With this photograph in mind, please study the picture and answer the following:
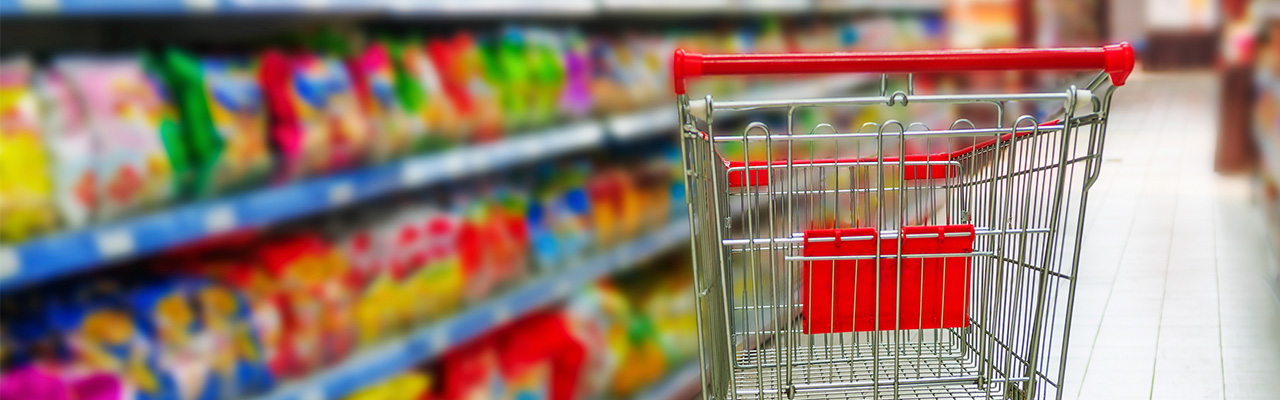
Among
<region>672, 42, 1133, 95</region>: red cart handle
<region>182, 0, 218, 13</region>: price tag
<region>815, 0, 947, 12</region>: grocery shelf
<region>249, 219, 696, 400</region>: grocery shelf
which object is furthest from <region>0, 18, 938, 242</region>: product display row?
<region>815, 0, 947, 12</region>: grocery shelf

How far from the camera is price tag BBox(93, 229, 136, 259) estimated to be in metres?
1.30

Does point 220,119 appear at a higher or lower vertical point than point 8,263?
higher

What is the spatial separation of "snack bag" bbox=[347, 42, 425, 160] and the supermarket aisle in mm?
1931

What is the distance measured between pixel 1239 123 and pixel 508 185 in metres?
6.32

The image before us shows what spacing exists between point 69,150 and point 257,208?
283 millimetres

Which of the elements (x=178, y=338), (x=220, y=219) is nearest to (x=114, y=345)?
(x=178, y=338)

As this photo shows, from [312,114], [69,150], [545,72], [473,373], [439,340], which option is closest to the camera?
[69,150]

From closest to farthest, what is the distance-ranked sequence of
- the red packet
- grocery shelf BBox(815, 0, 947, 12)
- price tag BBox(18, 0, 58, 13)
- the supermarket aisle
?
price tag BBox(18, 0, 58, 13) → the red packet → the supermarket aisle → grocery shelf BBox(815, 0, 947, 12)

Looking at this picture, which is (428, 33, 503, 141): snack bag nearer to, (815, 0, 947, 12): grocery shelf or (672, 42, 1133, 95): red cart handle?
(672, 42, 1133, 95): red cart handle

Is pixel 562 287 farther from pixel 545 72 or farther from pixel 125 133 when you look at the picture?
pixel 125 133

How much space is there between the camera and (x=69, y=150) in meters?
1.30

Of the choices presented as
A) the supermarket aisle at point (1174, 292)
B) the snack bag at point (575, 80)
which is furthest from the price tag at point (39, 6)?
the supermarket aisle at point (1174, 292)

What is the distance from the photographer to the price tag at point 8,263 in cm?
118

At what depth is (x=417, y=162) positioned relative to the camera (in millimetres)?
1882
